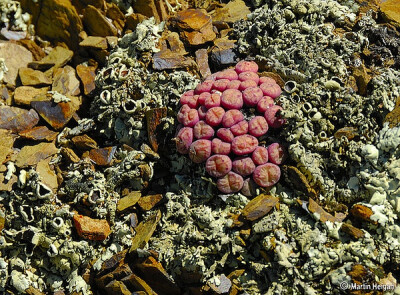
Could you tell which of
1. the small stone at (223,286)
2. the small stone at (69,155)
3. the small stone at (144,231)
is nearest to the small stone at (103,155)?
the small stone at (69,155)

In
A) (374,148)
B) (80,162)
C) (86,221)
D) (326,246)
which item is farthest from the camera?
(80,162)

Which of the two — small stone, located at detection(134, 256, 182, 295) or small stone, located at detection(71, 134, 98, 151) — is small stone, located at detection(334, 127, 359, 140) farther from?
small stone, located at detection(71, 134, 98, 151)

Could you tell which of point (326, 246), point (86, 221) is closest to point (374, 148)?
point (326, 246)

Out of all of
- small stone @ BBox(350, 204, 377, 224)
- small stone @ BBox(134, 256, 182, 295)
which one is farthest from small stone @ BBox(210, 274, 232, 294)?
small stone @ BBox(350, 204, 377, 224)

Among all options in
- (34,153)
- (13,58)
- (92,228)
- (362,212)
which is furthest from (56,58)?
(362,212)

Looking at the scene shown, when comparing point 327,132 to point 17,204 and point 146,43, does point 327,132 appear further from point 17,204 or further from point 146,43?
point 17,204

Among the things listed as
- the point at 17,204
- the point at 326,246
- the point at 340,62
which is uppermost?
the point at 340,62
